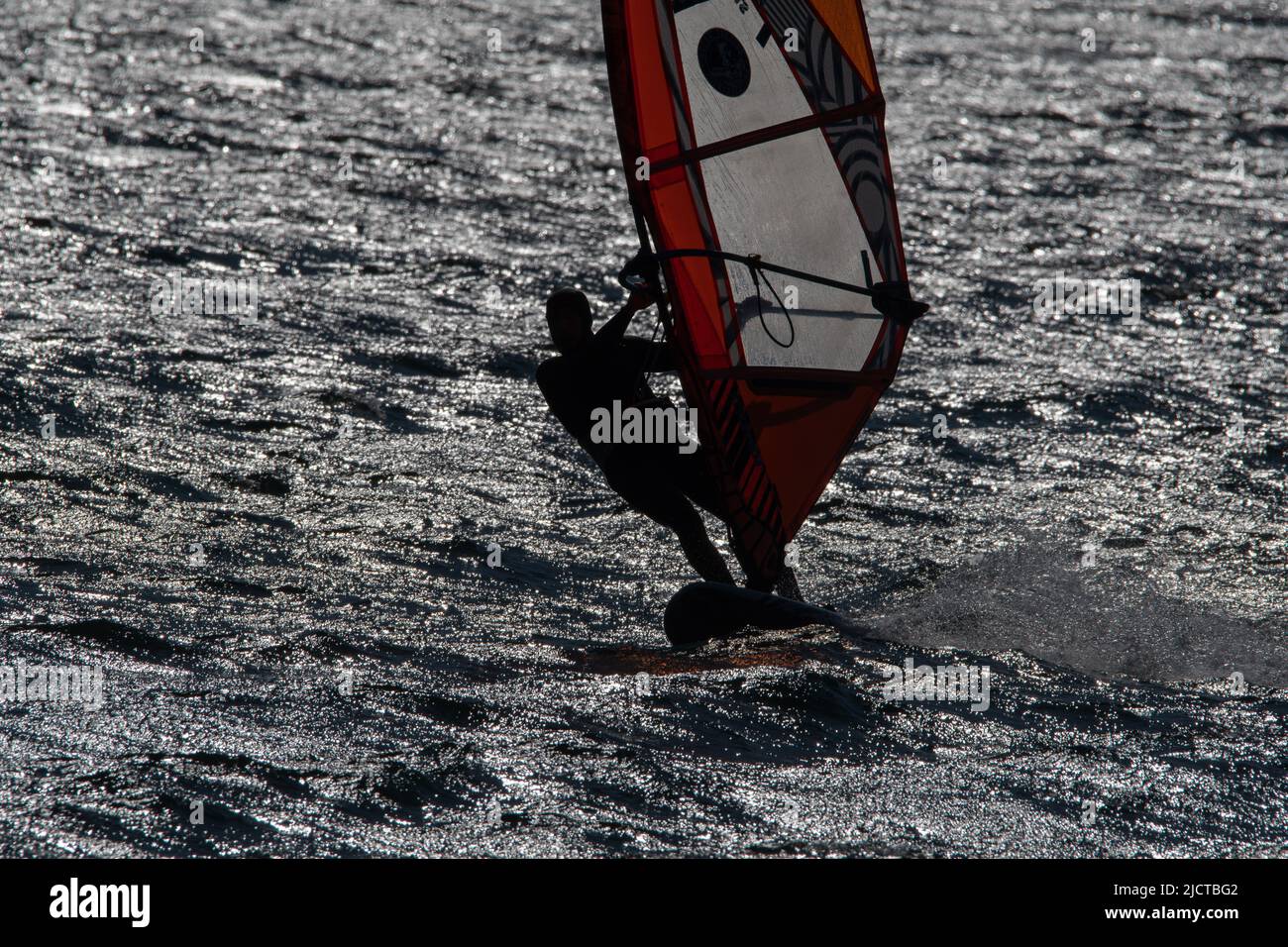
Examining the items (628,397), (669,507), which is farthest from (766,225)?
(669,507)

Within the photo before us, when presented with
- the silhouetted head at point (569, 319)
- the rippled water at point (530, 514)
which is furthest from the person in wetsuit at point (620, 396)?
the rippled water at point (530, 514)

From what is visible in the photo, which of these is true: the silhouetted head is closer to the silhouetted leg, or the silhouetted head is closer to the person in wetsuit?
the person in wetsuit

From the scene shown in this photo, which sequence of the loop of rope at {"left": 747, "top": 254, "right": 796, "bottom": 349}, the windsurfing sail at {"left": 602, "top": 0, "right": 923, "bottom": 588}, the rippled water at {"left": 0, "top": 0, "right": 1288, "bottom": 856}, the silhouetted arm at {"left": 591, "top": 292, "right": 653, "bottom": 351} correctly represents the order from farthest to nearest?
the loop of rope at {"left": 747, "top": 254, "right": 796, "bottom": 349}
the windsurfing sail at {"left": 602, "top": 0, "right": 923, "bottom": 588}
the silhouetted arm at {"left": 591, "top": 292, "right": 653, "bottom": 351}
the rippled water at {"left": 0, "top": 0, "right": 1288, "bottom": 856}

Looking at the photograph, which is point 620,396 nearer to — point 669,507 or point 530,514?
point 669,507

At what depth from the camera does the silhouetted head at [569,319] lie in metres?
7.75

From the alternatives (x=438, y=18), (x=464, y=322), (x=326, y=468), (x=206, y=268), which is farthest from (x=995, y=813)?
(x=438, y=18)

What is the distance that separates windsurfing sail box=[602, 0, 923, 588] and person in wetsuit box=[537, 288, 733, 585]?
0.61 feet

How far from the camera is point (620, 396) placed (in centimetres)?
784

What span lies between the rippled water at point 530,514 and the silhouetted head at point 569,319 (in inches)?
55.0

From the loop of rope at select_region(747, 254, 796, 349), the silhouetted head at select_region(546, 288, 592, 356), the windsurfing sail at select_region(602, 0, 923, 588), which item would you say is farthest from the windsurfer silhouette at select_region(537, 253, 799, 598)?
the loop of rope at select_region(747, 254, 796, 349)

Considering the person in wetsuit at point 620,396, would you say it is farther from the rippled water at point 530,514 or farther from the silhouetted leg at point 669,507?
the rippled water at point 530,514

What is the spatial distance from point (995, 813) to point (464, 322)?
8034 millimetres

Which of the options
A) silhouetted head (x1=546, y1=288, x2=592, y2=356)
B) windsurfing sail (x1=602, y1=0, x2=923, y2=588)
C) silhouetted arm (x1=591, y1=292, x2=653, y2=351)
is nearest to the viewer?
silhouetted arm (x1=591, y1=292, x2=653, y2=351)

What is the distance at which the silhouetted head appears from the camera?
25.4 feet
